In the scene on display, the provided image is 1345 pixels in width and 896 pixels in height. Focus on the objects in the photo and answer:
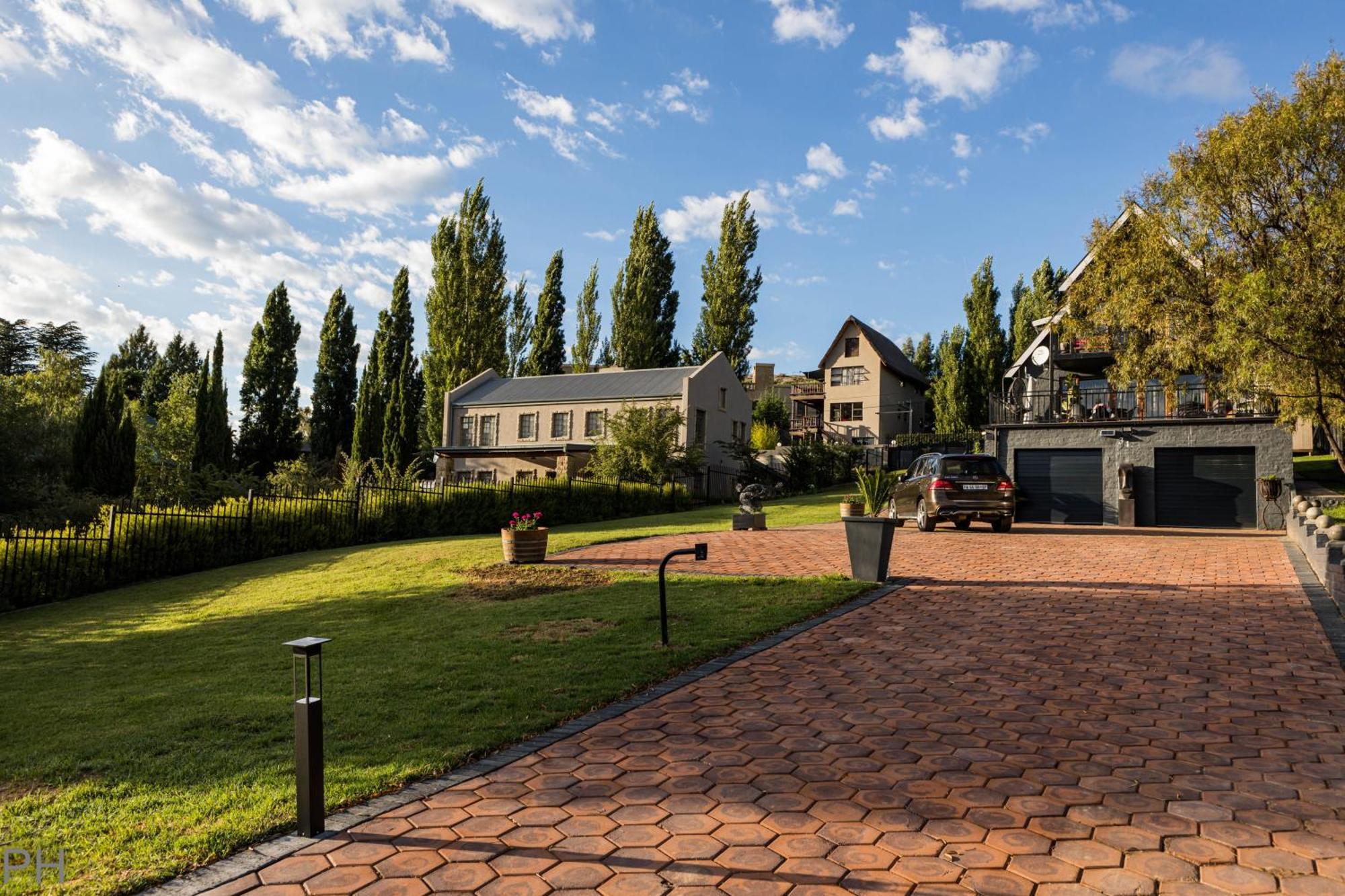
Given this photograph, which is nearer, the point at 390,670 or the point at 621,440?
the point at 390,670

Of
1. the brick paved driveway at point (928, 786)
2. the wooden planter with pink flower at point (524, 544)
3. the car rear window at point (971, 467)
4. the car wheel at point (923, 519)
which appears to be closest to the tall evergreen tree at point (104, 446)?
the wooden planter with pink flower at point (524, 544)

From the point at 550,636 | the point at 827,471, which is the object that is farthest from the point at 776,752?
the point at 827,471

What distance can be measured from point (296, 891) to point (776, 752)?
261cm

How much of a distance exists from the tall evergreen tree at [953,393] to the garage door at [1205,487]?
22.6 m

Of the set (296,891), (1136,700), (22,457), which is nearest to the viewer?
(296,891)

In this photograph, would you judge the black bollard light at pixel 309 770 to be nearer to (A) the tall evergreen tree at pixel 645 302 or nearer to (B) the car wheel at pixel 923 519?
(B) the car wheel at pixel 923 519

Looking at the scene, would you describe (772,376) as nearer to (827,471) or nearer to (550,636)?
(827,471)

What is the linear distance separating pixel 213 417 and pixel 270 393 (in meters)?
A: 8.50

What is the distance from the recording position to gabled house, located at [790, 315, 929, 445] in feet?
167

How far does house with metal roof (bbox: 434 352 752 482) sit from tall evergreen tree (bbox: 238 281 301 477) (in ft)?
36.7

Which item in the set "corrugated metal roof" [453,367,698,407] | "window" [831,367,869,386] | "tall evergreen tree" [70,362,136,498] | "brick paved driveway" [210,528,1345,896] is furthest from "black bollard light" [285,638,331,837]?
"window" [831,367,869,386]

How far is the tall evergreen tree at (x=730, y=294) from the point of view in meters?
51.6

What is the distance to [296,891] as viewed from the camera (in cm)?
309

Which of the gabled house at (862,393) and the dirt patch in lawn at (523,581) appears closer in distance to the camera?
the dirt patch in lawn at (523,581)
